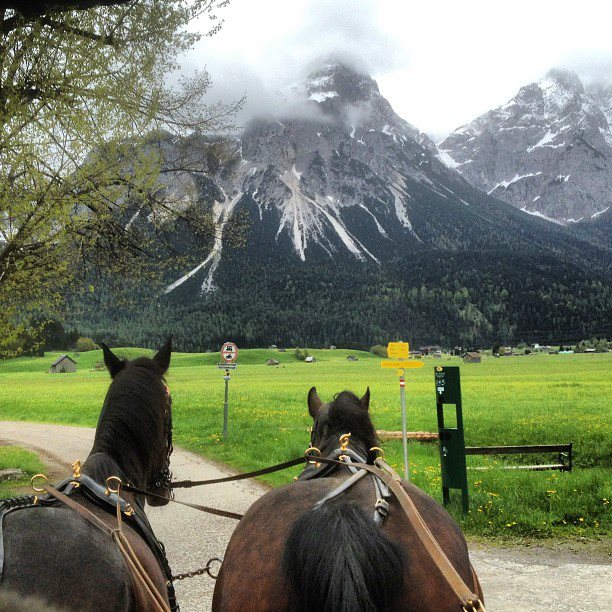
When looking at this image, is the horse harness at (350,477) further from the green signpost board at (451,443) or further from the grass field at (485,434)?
the green signpost board at (451,443)

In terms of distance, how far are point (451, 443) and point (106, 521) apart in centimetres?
731

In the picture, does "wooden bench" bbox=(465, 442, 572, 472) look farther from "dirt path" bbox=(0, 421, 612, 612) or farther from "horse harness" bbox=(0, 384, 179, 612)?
"horse harness" bbox=(0, 384, 179, 612)

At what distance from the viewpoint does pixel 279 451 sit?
14.2 m

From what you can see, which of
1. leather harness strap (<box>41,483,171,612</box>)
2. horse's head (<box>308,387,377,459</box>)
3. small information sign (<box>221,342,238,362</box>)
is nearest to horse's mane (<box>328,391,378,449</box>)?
horse's head (<box>308,387,377,459</box>)

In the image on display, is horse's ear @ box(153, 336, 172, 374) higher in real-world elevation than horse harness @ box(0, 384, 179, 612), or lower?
higher

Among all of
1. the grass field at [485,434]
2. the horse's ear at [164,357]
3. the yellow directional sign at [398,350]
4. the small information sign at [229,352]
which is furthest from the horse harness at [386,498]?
the small information sign at [229,352]

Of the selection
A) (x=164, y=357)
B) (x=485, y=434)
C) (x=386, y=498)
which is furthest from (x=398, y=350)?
(x=485, y=434)

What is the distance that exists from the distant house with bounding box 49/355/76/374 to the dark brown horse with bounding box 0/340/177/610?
7068cm

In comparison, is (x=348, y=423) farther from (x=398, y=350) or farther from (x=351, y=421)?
(x=398, y=350)

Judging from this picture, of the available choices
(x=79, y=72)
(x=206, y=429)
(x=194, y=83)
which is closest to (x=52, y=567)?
A: (x=79, y=72)

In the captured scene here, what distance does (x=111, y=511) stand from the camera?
10.2 feet

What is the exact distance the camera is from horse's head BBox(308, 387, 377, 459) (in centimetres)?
386

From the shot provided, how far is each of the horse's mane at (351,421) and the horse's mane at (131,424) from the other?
3.94ft

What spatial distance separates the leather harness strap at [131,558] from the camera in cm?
274
